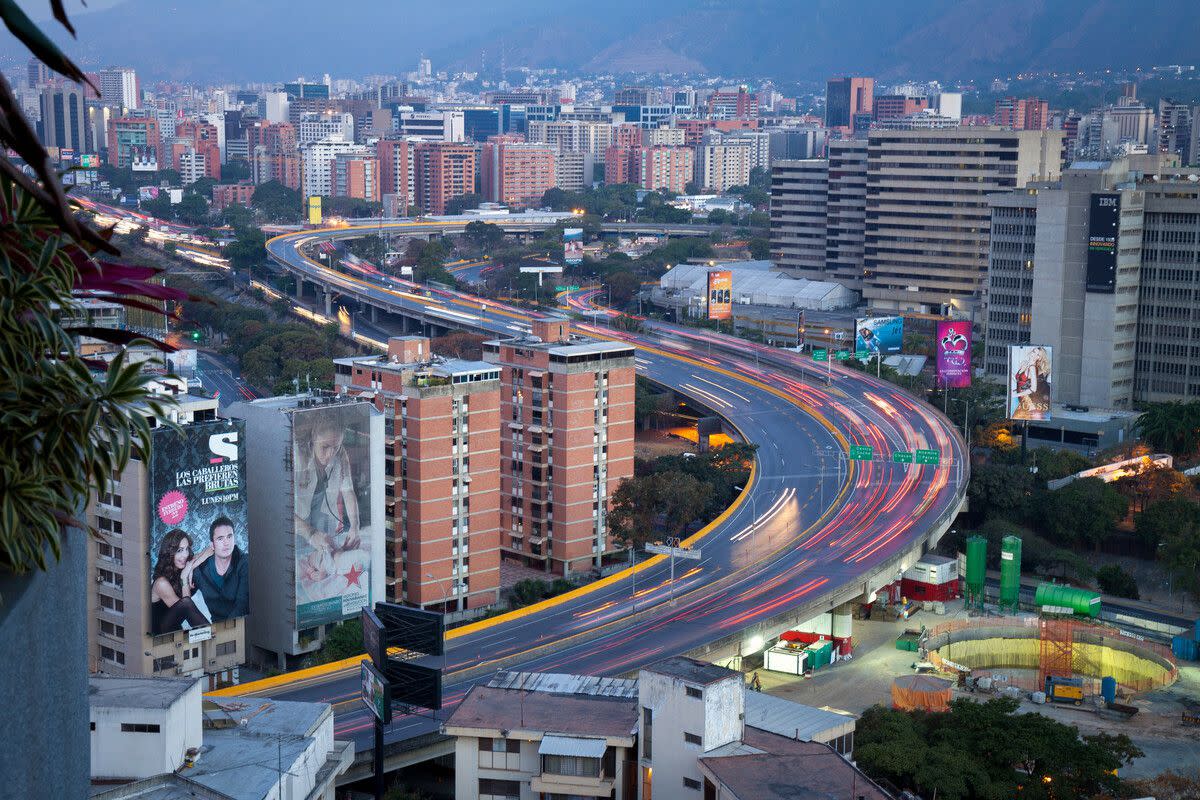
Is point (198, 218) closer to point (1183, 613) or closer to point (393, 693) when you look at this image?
point (1183, 613)

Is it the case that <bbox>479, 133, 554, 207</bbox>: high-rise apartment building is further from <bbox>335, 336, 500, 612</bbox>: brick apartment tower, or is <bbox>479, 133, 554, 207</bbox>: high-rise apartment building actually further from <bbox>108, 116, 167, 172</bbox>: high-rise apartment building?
<bbox>335, 336, 500, 612</bbox>: brick apartment tower

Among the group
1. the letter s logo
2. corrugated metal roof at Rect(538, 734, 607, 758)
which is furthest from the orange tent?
the letter s logo

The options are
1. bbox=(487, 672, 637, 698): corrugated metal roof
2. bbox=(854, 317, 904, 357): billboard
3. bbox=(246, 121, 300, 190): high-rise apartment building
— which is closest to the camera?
bbox=(487, 672, 637, 698): corrugated metal roof

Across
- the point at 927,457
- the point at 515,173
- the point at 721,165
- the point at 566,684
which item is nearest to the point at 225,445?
the point at 566,684

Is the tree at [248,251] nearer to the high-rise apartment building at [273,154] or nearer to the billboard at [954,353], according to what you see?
the high-rise apartment building at [273,154]

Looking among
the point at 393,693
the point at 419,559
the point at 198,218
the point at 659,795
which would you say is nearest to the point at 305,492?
the point at 419,559

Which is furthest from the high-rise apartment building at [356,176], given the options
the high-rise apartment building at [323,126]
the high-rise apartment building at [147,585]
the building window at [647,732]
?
the building window at [647,732]

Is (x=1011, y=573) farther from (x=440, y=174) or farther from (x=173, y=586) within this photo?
(x=440, y=174)
